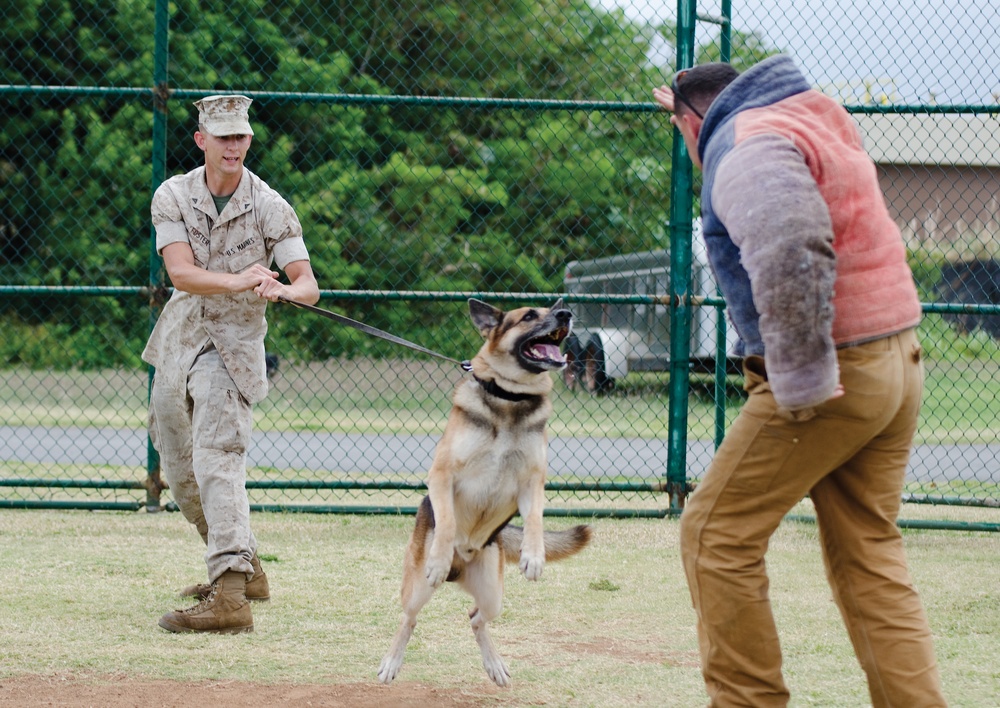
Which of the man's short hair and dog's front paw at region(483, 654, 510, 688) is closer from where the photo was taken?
the man's short hair

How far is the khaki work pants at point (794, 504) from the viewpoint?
2648mm

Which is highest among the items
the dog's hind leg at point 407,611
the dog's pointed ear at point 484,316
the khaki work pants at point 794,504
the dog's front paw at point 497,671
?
the dog's pointed ear at point 484,316

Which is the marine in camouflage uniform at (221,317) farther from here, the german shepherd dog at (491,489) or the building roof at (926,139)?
the building roof at (926,139)

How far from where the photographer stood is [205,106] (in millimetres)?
4402

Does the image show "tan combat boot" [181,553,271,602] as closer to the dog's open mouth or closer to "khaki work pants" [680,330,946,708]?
the dog's open mouth

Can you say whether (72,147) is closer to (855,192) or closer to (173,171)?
(173,171)

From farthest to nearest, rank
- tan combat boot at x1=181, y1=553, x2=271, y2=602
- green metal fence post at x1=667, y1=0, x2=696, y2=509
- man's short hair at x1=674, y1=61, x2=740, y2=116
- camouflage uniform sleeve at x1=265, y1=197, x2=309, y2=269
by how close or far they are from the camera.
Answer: green metal fence post at x1=667, y1=0, x2=696, y2=509, tan combat boot at x1=181, y1=553, x2=271, y2=602, camouflage uniform sleeve at x1=265, y1=197, x2=309, y2=269, man's short hair at x1=674, y1=61, x2=740, y2=116

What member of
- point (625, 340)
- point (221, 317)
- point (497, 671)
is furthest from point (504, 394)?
point (625, 340)

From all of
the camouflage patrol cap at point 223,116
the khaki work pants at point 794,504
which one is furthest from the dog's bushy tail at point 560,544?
the camouflage patrol cap at point 223,116

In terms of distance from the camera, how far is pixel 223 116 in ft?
14.3

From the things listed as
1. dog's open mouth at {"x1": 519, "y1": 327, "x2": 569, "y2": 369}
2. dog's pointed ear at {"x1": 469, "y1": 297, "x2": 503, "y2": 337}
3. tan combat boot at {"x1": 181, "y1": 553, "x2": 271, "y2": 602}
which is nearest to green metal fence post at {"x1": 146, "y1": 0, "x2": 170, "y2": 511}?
tan combat boot at {"x1": 181, "y1": 553, "x2": 271, "y2": 602}

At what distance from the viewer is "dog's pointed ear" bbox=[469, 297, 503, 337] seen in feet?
14.3

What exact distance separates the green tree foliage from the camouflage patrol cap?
9127 millimetres

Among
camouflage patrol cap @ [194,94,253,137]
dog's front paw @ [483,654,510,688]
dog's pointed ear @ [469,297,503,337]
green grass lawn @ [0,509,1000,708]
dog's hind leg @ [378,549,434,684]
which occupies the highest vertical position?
camouflage patrol cap @ [194,94,253,137]
